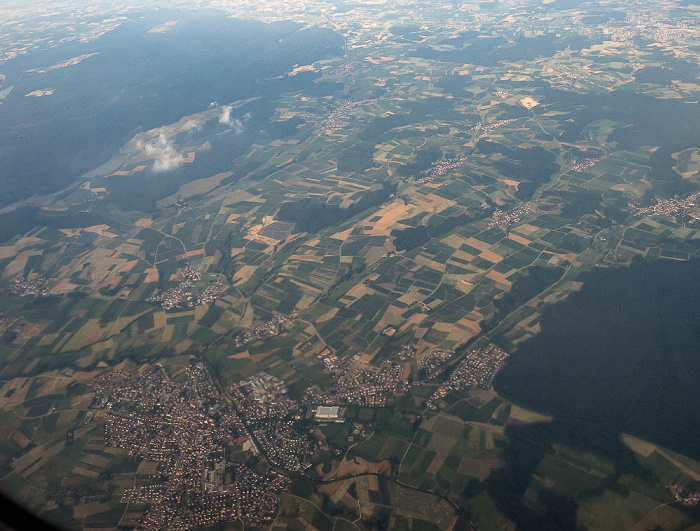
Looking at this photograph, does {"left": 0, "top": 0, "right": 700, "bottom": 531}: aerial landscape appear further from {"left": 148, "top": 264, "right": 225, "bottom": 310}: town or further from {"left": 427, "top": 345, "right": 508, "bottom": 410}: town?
{"left": 148, "top": 264, "right": 225, "bottom": 310}: town

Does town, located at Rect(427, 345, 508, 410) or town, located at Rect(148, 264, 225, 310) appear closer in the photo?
town, located at Rect(427, 345, 508, 410)

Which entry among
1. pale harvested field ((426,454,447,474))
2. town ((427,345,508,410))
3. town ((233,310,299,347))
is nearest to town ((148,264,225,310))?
town ((233,310,299,347))

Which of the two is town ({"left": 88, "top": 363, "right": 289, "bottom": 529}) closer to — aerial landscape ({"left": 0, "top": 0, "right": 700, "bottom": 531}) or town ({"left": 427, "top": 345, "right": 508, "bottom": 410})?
aerial landscape ({"left": 0, "top": 0, "right": 700, "bottom": 531})

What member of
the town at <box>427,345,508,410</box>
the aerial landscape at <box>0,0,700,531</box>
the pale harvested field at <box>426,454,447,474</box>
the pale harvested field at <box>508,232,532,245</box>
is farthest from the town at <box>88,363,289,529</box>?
the pale harvested field at <box>508,232,532,245</box>

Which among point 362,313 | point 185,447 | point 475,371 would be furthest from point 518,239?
point 185,447

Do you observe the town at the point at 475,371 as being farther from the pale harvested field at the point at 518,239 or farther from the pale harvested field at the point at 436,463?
the pale harvested field at the point at 518,239

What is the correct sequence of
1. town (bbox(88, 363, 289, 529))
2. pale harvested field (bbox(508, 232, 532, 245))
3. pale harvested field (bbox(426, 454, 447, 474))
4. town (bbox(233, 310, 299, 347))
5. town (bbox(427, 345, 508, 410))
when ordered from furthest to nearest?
pale harvested field (bbox(508, 232, 532, 245)), town (bbox(233, 310, 299, 347)), town (bbox(427, 345, 508, 410)), pale harvested field (bbox(426, 454, 447, 474)), town (bbox(88, 363, 289, 529))

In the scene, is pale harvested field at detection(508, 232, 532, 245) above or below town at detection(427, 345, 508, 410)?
below

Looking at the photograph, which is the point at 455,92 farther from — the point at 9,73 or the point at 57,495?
the point at 9,73

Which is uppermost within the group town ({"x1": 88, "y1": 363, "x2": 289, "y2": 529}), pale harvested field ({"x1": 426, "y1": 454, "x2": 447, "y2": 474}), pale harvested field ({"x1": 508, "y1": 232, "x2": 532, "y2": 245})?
town ({"x1": 88, "y1": 363, "x2": 289, "y2": 529})

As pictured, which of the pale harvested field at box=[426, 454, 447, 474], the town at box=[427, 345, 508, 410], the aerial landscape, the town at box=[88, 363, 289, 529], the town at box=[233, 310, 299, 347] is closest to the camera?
the town at box=[88, 363, 289, 529]
